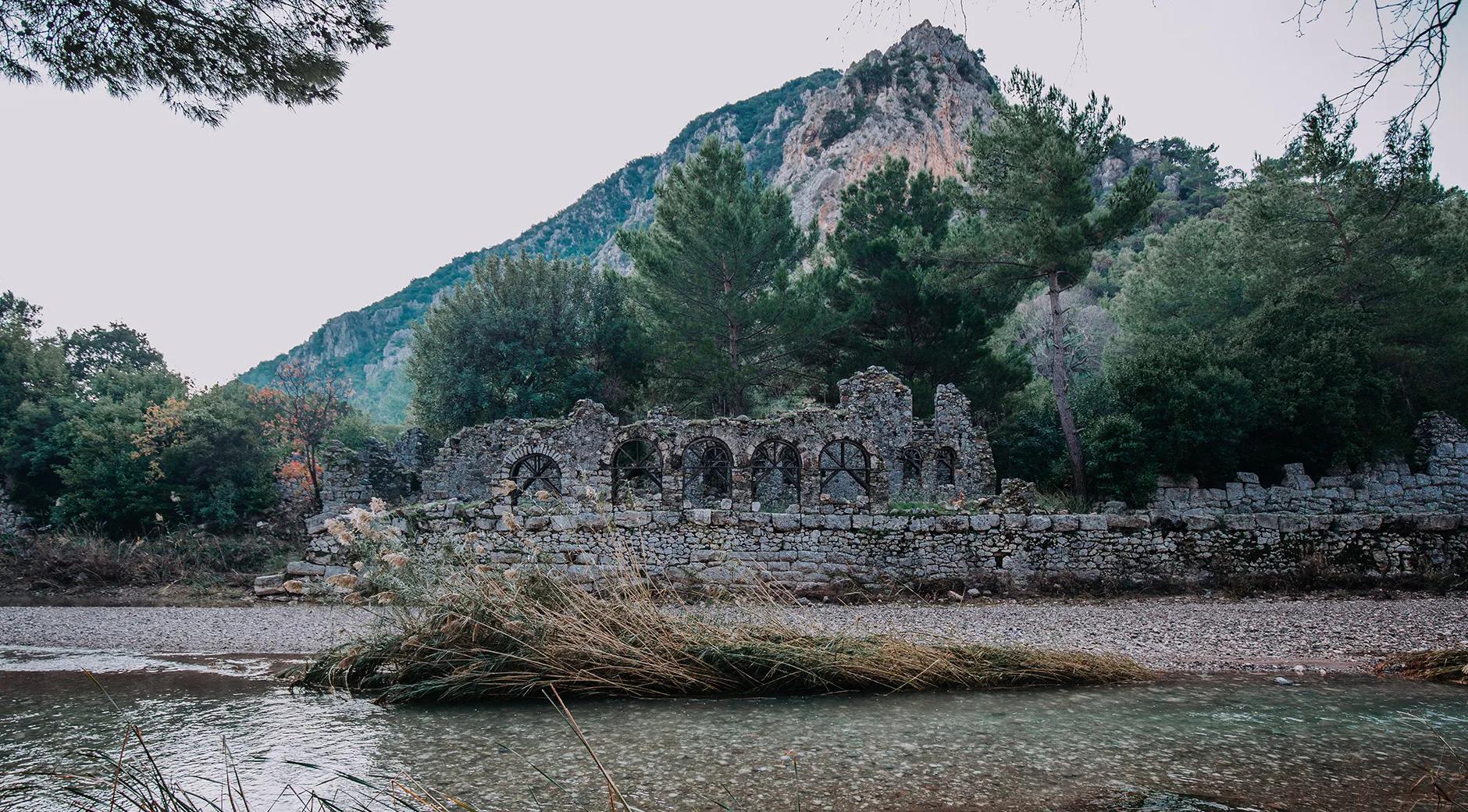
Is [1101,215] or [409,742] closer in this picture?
[409,742]

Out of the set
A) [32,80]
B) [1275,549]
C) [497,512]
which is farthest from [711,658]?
[1275,549]

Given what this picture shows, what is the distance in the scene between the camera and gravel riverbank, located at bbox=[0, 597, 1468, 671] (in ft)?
22.6

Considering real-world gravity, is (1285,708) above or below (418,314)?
below

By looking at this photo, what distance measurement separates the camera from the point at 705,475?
21.6m

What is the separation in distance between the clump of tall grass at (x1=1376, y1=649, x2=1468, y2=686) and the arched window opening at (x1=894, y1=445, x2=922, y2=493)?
15.1m

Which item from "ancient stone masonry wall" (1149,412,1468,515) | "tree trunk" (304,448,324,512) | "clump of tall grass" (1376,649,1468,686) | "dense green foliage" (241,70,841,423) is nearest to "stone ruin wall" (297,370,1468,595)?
"clump of tall grass" (1376,649,1468,686)

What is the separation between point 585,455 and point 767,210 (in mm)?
11970

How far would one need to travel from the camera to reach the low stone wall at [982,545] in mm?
10727

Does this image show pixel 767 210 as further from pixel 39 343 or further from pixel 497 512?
pixel 39 343

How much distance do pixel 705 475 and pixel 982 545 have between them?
11.2 m

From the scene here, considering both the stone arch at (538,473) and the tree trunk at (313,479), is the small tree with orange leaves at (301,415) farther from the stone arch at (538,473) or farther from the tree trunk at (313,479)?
the stone arch at (538,473)

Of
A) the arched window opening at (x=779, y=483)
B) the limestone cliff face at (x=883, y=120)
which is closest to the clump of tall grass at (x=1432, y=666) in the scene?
the arched window opening at (x=779, y=483)

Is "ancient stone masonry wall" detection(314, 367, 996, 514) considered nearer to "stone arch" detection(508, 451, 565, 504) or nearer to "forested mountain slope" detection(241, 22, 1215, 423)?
"stone arch" detection(508, 451, 565, 504)

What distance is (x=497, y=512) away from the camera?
12586mm
